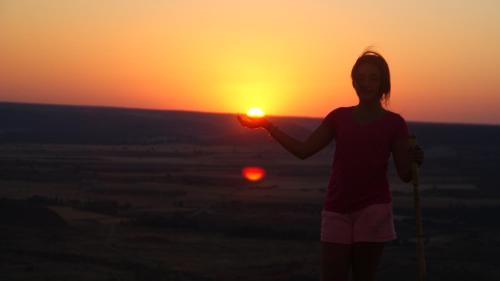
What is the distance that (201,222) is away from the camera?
1977cm

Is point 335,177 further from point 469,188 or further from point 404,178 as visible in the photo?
point 469,188

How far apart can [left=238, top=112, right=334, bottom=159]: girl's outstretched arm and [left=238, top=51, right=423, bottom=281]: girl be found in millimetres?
72

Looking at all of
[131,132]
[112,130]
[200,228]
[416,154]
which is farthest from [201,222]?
[112,130]

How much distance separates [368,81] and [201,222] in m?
16.4

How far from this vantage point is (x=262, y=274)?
43.3ft

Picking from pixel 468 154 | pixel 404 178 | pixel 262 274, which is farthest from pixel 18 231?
pixel 468 154

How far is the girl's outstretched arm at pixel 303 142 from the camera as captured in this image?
3619 millimetres

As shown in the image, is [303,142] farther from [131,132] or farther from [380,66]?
[131,132]

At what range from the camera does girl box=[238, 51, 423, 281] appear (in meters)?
3.42

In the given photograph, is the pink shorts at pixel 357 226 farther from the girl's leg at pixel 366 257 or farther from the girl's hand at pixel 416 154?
the girl's hand at pixel 416 154

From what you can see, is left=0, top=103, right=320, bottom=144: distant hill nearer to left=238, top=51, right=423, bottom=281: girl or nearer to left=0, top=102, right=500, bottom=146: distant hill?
left=0, top=102, right=500, bottom=146: distant hill

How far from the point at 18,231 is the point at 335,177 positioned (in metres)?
14.8

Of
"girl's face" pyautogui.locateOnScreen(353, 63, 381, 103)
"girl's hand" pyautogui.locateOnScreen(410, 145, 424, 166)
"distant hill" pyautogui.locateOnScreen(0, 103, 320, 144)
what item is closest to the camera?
"girl's hand" pyautogui.locateOnScreen(410, 145, 424, 166)

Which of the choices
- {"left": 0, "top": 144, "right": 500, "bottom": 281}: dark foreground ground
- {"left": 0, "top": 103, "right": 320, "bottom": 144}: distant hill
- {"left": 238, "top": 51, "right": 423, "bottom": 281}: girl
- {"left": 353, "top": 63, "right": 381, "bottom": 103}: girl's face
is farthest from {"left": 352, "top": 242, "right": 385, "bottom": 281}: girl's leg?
{"left": 0, "top": 103, "right": 320, "bottom": 144}: distant hill
